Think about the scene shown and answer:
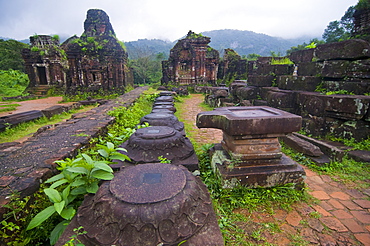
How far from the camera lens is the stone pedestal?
259 centimetres

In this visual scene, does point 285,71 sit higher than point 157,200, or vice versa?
point 285,71

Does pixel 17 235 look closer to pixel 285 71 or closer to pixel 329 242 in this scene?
pixel 329 242

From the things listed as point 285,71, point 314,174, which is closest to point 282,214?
point 314,174

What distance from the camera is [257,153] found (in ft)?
9.03

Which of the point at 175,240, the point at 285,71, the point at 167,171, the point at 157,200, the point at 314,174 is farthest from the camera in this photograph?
the point at 285,71

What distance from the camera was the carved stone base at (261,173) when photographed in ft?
8.54

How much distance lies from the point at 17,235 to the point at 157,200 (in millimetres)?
1276

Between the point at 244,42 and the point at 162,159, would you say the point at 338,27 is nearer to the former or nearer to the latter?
the point at 162,159

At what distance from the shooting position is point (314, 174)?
3.18m

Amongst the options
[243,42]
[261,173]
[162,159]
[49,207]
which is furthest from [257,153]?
[243,42]

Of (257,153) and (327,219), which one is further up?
(257,153)

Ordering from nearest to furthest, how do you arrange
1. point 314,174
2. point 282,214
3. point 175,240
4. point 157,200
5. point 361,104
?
1. point 175,240
2. point 157,200
3. point 282,214
4. point 314,174
5. point 361,104

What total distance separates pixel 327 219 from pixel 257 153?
3.40 ft

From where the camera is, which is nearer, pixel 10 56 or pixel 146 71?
pixel 10 56
